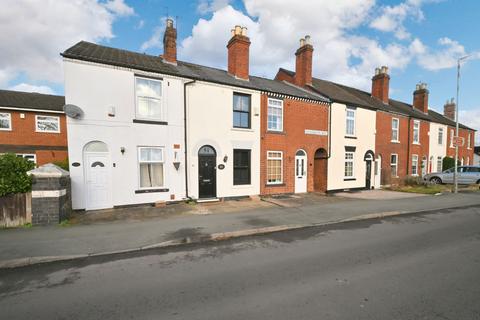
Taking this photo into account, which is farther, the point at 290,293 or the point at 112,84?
the point at 112,84

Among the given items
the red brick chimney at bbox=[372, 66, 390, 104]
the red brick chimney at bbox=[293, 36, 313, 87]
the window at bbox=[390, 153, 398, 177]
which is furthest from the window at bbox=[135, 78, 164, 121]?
the red brick chimney at bbox=[372, 66, 390, 104]

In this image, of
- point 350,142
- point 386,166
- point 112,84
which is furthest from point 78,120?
point 386,166

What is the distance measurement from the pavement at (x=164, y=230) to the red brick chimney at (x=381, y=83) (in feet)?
42.1

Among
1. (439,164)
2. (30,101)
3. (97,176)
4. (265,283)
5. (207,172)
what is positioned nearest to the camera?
(265,283)

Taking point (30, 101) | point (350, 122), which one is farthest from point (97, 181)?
point (30, 101)

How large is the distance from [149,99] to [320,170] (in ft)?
36.6

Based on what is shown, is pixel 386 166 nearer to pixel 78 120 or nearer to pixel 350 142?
pixel 350 142

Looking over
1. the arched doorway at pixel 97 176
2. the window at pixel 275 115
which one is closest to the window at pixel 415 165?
the window at pixel 275 115

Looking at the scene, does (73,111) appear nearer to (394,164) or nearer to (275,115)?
(275,115)

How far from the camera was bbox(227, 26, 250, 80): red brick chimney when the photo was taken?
12.8 meters

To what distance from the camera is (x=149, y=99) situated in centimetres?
1007

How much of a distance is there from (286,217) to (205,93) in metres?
6.92

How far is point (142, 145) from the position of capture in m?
9.85

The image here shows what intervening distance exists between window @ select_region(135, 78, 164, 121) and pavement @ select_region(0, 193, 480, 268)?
15.1 ft
